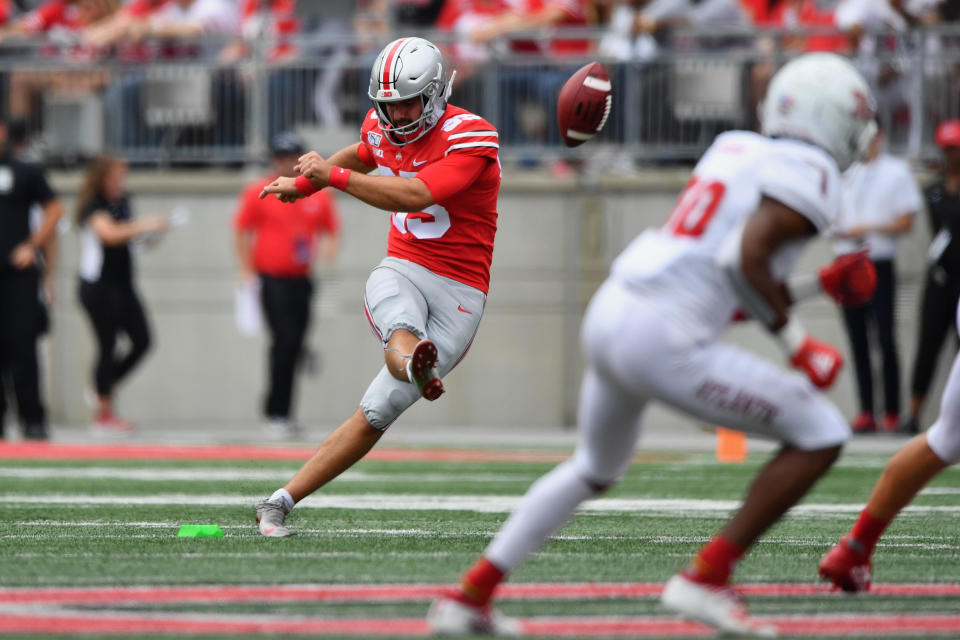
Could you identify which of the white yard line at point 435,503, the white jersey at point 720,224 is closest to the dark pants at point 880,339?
the white yard line at point 435,503

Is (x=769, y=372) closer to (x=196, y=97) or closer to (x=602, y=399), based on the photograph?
(x=602, y=399)

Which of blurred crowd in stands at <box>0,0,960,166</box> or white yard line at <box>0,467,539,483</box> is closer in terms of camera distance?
white yard line at <box>0,467,539,483</box>

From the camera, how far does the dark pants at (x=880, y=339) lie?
12867 mm

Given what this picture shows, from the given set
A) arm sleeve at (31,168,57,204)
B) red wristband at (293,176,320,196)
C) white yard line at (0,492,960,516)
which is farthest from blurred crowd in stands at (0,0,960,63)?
red wristband at (293,176,320,196)

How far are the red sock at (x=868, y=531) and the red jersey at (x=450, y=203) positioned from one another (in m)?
1.98

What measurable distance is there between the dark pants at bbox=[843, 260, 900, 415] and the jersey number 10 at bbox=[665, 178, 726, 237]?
28.7 ft

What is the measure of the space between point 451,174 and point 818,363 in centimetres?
250

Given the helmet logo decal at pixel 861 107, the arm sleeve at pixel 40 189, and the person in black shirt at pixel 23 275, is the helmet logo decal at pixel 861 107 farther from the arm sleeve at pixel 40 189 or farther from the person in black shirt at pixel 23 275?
the arm sleeve at pixel 40 189

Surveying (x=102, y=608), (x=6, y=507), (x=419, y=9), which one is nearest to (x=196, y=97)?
(x=419, y=9)

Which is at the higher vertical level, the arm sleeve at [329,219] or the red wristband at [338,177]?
the red wristband at [338,177]

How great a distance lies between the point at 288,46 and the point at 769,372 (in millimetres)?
10893

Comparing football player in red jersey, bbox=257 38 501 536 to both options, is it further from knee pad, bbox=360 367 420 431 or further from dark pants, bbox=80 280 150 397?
dark pants, bbox=80 280 150 397

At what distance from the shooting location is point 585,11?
14266 mm

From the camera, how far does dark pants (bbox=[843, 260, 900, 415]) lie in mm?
12867
